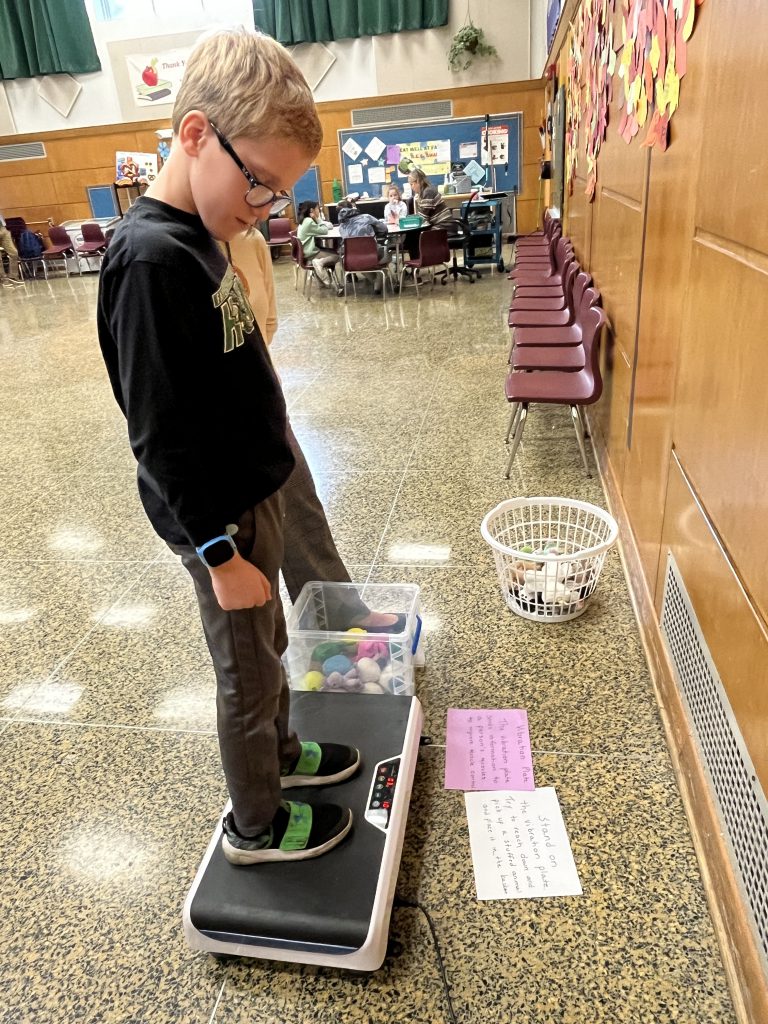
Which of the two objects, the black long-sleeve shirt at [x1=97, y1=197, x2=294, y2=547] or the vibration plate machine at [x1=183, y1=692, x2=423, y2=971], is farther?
the vibration plate machine at [x1=183, y1=692, x2=423, y2=971]

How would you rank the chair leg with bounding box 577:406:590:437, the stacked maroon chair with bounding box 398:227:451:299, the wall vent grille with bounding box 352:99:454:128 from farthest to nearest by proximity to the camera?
the wall vent grille with bounding box 352:99:454:128 → the stacked maroon chair with bounding box 398:227:451:299 → the chair leg with bounding box 577:406:590:437

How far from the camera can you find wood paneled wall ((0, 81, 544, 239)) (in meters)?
11.4

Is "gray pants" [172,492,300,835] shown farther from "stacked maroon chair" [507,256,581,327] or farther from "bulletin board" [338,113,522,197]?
"bulletin board" [338,113,522,197]

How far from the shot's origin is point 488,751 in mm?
1646

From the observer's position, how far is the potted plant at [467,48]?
11.1 m

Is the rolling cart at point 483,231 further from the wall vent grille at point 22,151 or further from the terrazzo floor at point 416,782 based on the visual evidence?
the wall vent grille at point 22,151

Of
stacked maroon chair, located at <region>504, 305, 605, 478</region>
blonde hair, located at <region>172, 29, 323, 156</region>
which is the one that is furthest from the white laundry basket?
blonde hair, located at <region>172, 29, 323, 156</region>

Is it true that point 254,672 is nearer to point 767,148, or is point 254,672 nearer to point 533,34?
point 767,148

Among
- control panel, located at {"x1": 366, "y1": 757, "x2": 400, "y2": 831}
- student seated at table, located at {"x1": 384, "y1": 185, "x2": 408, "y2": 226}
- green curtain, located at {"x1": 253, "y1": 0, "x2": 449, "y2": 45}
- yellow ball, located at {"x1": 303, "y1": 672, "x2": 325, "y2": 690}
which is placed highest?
green curtain, located at {"x1": 253, "y1": 0, "x2": 449, "y2": 45}

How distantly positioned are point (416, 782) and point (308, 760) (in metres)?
0.28

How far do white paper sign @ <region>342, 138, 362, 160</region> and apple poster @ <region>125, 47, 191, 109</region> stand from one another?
3184 mm

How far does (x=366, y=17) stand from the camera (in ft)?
37.2

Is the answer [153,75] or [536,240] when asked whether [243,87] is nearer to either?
[536,240]

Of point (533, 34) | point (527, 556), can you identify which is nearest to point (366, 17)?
point (533, 34)
